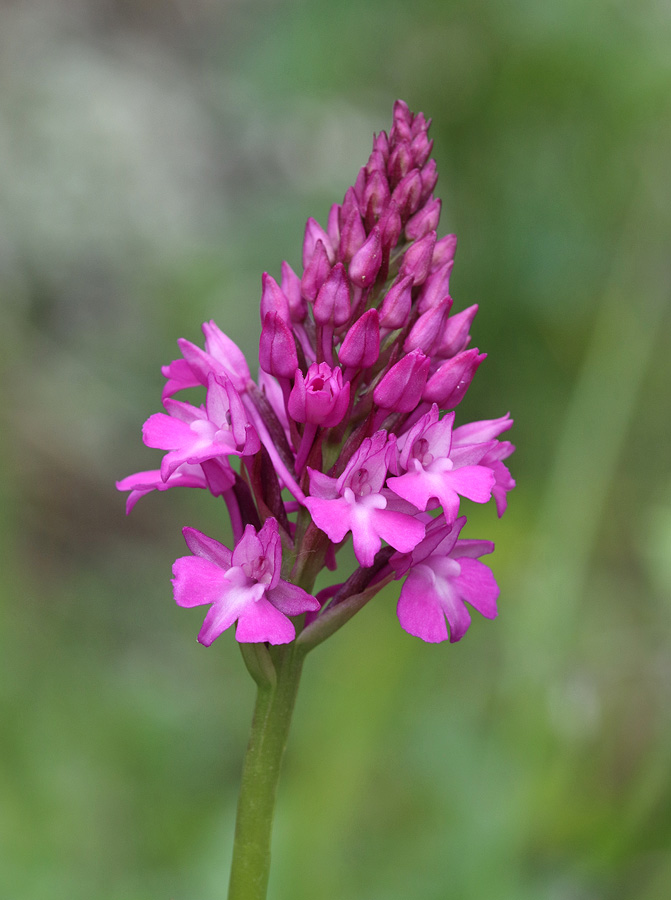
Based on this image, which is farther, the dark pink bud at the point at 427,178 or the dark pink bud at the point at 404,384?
the dark pink bud at the point at 427,178

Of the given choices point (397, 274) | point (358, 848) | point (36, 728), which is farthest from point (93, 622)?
point (397, 274)

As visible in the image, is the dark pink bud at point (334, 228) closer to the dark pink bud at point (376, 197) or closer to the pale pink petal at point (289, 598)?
the dark pink bud at point (376, 197)

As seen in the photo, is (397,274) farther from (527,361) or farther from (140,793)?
(527,361)

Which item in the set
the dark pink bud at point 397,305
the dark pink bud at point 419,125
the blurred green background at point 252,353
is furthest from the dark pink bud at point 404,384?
the blurred green background at point 252,353

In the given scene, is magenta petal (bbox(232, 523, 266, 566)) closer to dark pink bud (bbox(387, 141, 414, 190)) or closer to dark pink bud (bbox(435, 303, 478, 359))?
dark pink bud (bbox(435, 303, 478, 359))

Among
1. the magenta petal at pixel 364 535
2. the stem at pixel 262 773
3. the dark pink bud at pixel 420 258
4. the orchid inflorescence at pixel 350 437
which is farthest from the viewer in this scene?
the dark pink bud at pixel 420 258

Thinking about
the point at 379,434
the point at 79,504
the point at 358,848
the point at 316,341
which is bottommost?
the point at 358,848
